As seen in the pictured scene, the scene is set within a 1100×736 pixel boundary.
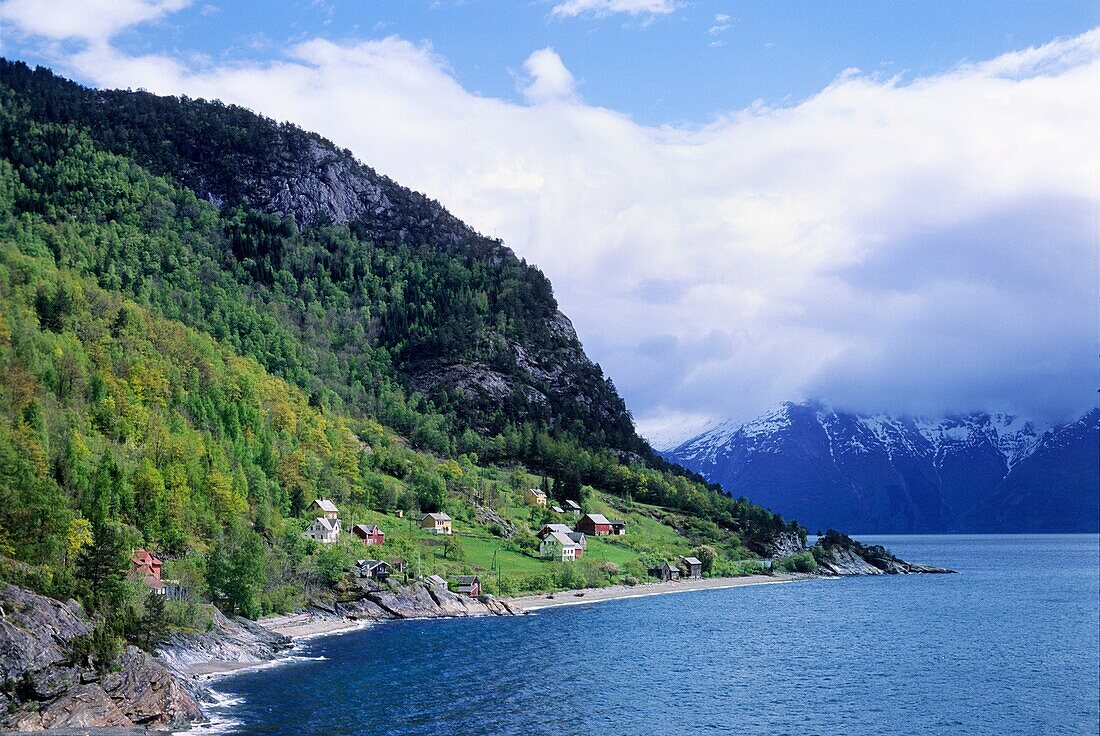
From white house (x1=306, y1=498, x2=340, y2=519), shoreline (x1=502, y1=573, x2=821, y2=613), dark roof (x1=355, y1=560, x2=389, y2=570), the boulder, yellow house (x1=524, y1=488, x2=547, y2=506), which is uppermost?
yellow house (x1=524, y1=488, x2=547, y2=506)

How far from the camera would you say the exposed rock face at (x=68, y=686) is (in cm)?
5666

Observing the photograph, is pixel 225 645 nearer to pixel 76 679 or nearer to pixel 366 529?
pixel 76 679

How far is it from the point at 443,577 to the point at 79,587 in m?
60.1

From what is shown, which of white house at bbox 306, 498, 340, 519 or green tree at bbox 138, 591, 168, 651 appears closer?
green tree at bbox 138, 591, 168, 651

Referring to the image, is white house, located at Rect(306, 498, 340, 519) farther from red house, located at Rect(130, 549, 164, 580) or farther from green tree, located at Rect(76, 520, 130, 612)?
green tree, located at Rect(76, 520, 130, 612)

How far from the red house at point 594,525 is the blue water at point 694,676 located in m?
50.0

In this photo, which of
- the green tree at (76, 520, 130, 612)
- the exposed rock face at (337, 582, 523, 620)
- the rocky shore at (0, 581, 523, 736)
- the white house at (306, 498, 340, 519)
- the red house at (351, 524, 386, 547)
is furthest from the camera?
the white house at (306, 498, 340, 519)

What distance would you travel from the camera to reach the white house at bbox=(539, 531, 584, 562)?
6206 inches

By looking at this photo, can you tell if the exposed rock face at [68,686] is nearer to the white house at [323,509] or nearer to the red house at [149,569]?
the red house at [149,569]

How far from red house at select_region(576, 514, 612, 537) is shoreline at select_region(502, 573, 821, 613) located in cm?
2185

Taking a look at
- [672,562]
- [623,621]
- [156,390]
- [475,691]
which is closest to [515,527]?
[672,562]

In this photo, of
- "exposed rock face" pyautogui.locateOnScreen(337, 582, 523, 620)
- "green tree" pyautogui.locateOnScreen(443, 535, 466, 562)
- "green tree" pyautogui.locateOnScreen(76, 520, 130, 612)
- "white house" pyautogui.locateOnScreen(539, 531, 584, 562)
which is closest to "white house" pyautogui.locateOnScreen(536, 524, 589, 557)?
"white house" pyautogui.locateOnScreen(539, 531, 584, 562)

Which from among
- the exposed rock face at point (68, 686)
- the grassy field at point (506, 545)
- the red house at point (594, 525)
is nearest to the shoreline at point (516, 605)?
the grassy field at point (506, 545)

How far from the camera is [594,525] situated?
181625 millimetres
